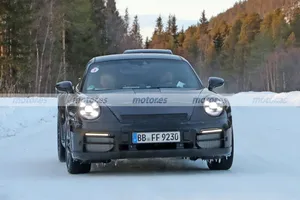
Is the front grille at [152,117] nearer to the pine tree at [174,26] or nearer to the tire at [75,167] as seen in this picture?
the tire at [75,167]

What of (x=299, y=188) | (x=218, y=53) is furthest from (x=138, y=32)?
(x=299, y=188)

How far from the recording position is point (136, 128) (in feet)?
22.1

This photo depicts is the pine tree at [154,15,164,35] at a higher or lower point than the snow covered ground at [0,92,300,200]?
higher

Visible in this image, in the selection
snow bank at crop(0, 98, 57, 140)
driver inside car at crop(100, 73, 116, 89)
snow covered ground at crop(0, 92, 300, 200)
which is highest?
driver inside car at crop(100, 73, 116, 89)

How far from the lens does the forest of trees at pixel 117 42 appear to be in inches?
1813

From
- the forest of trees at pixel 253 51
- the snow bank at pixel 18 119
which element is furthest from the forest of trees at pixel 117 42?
the snow bank at pixel 18 119

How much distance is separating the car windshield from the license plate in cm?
119

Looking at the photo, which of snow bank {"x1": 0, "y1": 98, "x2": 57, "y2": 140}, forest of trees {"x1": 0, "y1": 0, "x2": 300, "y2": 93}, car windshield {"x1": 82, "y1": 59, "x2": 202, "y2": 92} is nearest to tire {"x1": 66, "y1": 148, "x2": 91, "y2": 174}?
car windshield {"x1": 82, "y1": 59, "x2": 202, "y2": 92}

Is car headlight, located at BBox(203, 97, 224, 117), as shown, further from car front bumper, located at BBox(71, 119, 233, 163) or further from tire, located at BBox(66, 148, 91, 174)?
tire, located at BBox(66, 148, 91, 174)

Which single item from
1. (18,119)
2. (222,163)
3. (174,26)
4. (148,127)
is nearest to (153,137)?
(148,127)

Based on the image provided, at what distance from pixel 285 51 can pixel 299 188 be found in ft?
334

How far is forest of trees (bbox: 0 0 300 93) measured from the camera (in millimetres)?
46062

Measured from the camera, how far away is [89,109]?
272 inches

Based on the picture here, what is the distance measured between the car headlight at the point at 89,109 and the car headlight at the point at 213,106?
1.15 meters
